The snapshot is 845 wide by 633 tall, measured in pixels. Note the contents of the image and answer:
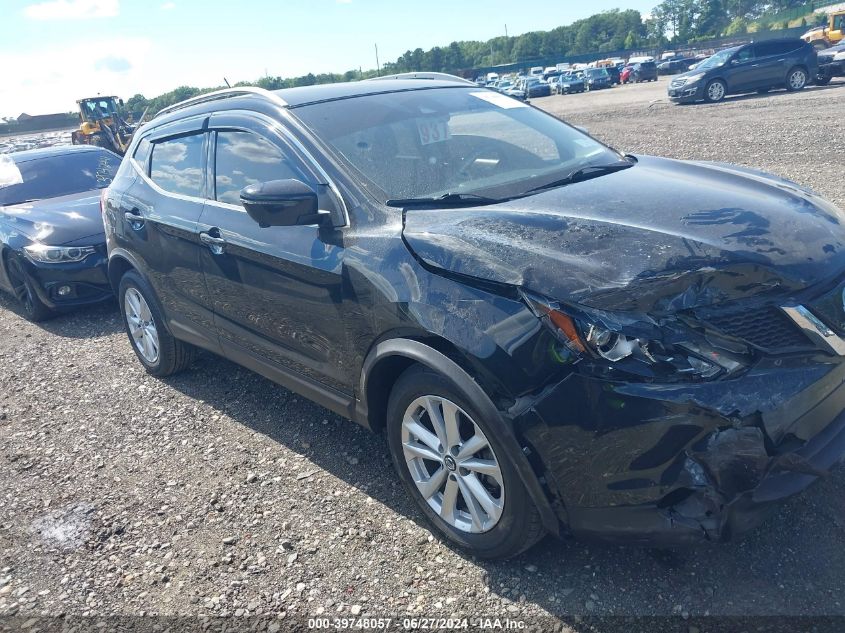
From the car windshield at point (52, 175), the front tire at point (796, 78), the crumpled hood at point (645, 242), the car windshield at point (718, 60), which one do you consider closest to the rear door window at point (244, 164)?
the crumpled hood at point (645, 242)

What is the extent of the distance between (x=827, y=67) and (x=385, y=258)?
82.2 ft

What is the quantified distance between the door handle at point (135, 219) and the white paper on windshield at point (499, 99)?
2.36 metres

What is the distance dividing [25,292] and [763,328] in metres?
7.22

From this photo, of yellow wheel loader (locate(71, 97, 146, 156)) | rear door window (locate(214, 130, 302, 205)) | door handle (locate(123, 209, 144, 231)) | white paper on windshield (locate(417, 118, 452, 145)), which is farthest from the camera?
yellow wheel loader (locate(71, 97, 146, 156))

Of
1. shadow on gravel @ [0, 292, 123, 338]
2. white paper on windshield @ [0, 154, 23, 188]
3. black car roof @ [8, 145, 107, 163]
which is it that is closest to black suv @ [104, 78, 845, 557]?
shadow on gravel @ [0, 292, 123, 338]

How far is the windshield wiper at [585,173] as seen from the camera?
133 inches

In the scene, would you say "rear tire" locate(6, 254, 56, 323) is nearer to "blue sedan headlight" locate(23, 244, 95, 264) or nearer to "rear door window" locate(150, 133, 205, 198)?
"blue sedan headlight" locate(23, 244, 95, 264)

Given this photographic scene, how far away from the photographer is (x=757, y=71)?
73.1ft

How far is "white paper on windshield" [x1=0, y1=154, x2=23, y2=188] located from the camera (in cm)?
810

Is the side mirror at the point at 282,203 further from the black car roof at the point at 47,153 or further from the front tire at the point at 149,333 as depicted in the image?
the black car roof at the point at 47,153

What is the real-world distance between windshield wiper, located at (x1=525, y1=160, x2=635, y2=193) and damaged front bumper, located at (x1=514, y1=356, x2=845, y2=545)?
1328 millimetres

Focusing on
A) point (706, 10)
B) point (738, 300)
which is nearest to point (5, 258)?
point (738, 300)

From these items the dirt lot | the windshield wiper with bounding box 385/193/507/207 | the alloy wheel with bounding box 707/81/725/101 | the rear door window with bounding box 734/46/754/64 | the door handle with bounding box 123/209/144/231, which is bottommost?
the alloy wheel with bounding box 707/81/725/101

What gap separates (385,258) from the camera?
2961 mm
